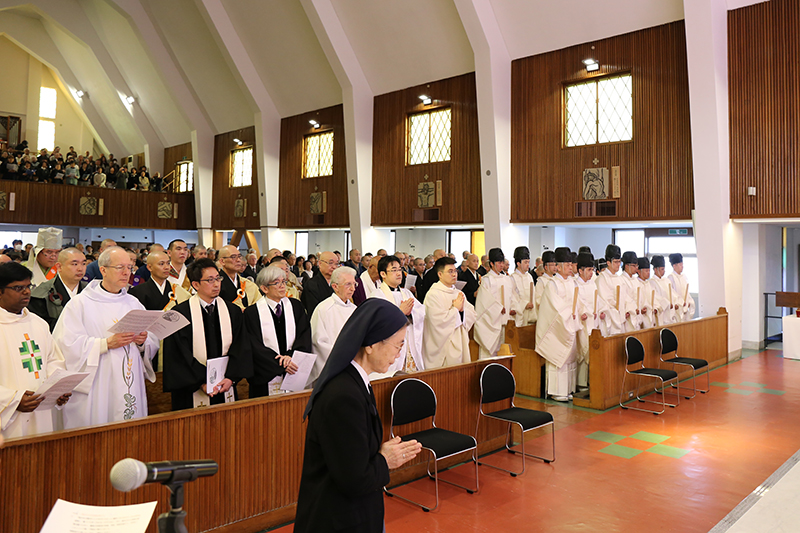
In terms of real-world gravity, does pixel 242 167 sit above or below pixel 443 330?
above

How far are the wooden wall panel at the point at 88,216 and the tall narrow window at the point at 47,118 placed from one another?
6198 millimetres

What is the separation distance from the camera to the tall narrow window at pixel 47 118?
75.8ft

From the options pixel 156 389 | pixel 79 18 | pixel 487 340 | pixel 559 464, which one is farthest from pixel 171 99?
pixel 559 464

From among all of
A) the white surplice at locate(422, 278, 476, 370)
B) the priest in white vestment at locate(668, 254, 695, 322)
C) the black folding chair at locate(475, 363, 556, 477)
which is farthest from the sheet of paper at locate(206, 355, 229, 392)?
the priest in white vestment at locate(668, 254, 695, 322)

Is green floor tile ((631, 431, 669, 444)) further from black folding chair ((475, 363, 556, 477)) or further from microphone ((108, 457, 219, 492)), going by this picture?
microphone ((108, 457, 219, 492))

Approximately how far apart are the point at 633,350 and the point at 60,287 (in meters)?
6.21

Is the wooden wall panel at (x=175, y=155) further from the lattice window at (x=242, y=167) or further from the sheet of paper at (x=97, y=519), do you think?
the sheet of paper at (x=97, y=519)

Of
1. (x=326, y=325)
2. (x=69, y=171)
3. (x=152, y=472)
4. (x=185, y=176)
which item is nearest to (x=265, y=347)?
(x=326, y=325)

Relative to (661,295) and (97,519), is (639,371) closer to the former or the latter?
(661,295)

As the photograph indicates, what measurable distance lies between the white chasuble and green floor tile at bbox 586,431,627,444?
3666 mm

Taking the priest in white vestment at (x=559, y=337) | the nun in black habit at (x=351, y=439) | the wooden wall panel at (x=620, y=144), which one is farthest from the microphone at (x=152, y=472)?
the wooden wall panel at (x=620, y=144)

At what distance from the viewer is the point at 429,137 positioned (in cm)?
1505

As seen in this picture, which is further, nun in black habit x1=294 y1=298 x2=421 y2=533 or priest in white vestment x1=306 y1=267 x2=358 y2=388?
priest in white vestment x1=306 y1=267 x2=358 y2=388

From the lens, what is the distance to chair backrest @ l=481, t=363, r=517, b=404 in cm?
538
